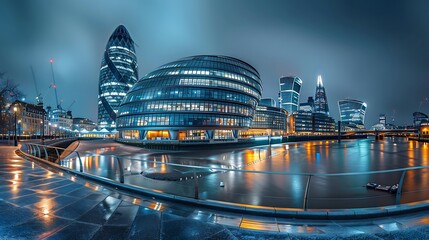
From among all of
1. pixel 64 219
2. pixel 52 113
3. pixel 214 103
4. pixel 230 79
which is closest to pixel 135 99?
pixel 214 103

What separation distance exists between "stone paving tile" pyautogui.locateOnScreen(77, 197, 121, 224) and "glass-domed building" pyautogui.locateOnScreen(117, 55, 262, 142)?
165ft

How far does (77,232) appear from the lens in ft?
12.5

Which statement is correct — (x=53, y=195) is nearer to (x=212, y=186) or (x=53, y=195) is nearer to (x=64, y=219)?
(x=64, y=219)

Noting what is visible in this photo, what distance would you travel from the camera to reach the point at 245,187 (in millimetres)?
10117

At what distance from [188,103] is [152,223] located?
55.8 m

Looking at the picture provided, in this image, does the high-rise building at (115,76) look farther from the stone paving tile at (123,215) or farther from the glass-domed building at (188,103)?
the stone paving tile at (123,215)

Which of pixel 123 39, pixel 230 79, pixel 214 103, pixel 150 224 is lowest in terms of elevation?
pixel 150 224

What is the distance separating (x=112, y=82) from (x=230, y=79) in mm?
99316

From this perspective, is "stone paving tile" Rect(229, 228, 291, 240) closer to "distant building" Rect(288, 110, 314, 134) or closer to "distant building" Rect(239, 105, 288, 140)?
"distant building" Rect(239, 105, 288, 140)

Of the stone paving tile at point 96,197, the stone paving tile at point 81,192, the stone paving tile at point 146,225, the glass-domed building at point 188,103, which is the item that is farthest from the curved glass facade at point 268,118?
the stone paving tile at point 146,225

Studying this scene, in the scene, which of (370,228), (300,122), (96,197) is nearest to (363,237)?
(370,228)

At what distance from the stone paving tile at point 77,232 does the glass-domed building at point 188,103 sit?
170 ft

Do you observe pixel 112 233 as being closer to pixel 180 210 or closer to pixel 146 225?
pixel 146 225

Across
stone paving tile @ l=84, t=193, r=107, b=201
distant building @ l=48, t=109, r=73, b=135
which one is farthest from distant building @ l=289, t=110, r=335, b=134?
distant building @ l=48, t=109, r=73, b=135
